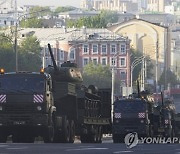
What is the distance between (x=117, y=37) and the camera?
179m

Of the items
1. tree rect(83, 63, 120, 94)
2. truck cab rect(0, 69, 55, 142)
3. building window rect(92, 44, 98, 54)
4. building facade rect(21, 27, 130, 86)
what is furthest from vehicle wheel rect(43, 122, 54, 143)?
building window rect(92, 44, 98, 54)

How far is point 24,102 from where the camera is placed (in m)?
46.3

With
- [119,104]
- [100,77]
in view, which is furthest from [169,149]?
[100,77]

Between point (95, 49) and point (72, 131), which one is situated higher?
point (72, 131)

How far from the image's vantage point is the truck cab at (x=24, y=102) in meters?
46.2

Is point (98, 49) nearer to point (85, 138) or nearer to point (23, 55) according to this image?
point (23, 55)

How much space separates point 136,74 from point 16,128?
452 ft

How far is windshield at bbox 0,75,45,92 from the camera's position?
46.2 meters

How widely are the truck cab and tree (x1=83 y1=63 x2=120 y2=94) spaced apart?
3684 inches

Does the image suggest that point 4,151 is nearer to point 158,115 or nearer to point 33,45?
point 158,115

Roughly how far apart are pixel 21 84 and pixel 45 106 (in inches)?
48.9

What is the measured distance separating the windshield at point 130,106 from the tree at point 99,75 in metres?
80.3

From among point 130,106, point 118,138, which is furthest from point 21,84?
point 130,106

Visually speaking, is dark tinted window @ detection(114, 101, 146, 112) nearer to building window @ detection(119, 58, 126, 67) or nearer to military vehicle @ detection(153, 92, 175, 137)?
military vehicle @ detection(153, 92, 175, 137)
